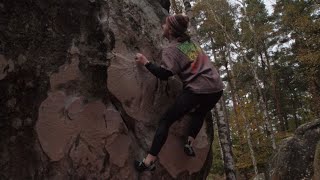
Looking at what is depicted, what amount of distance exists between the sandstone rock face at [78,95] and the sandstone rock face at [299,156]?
17.3 feet

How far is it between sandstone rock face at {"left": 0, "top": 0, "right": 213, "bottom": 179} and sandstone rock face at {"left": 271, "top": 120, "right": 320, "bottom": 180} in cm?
526

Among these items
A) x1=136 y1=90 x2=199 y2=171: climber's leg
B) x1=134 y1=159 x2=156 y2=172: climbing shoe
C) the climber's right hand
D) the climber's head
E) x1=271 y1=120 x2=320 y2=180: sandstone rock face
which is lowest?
x1=271 y1=120 x2=320 y2=180: sandstone rock face

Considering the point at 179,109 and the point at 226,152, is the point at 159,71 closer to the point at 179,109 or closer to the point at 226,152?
the point at 179,109

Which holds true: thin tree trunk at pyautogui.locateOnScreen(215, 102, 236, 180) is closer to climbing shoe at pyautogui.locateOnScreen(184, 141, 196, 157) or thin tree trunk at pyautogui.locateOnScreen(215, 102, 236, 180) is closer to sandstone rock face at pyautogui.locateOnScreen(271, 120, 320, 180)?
sandstone rock face at pyautogui.locateOnScreen(271, 120, 320, 180)

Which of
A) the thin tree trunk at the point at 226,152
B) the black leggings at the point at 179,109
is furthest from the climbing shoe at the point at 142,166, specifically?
the thin tree trunk at the point at 226,152

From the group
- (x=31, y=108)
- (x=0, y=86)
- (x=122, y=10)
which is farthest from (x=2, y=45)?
(x=122, y=10)

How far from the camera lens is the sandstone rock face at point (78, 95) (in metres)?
4.05

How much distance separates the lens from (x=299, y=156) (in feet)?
32.1

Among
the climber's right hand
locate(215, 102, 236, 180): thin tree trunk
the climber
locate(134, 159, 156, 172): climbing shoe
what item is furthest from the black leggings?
locate(215, 102, 236, 180): thin tree trunk

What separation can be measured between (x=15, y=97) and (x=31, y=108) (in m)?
0.19

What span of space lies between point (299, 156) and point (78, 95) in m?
7.09

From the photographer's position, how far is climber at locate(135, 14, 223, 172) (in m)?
4.45

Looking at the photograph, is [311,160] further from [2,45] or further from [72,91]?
[2,45]

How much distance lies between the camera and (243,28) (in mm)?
22297
